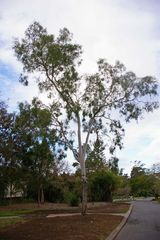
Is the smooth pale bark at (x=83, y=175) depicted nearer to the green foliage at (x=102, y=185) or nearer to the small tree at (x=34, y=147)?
the small tree at (x=34, y=147)

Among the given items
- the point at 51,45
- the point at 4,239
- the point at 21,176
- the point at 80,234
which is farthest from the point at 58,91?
the point at 21,176

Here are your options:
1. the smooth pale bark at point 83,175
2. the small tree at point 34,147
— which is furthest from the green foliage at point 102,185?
the smooth pale bark at point 83,175

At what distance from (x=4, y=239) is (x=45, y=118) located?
1350 cm

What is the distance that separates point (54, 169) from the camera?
5272 cm

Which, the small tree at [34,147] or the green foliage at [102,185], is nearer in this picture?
the small tree at [34,147]

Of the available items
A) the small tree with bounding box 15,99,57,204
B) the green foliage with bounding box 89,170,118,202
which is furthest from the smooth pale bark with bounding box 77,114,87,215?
the green foliage with bounding box 89,170,118,202

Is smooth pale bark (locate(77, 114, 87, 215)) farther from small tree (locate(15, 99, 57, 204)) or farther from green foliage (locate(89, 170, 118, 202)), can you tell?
green foliage (locate(89, 170, 118, 202))

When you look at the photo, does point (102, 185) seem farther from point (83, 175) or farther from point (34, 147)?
point (83, 175)

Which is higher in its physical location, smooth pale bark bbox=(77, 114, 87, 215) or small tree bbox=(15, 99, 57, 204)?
small tree bbox=(15, 99, 57, 204)

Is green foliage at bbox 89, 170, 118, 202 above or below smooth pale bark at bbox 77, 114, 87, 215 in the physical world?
above

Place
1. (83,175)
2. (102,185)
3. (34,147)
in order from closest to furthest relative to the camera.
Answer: (83,175), (34,147), (102,185)

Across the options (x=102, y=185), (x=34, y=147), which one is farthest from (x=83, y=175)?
(x=102, y=185)

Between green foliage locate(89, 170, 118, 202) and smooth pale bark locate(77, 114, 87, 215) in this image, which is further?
green foliage locate(89, 170, 118, 202)

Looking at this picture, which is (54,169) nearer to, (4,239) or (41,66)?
(41,66)
